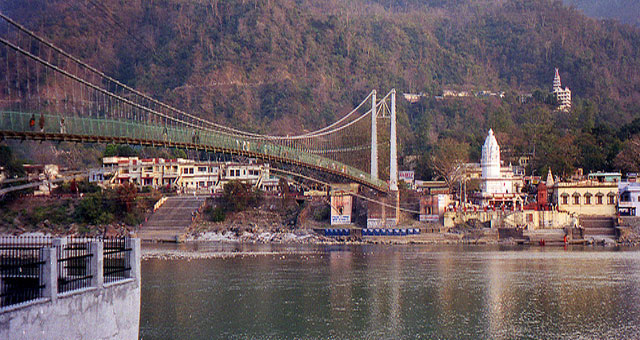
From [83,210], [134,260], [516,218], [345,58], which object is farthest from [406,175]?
[345,58]

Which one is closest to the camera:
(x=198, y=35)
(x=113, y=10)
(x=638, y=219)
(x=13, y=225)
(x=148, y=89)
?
(x=13, y=225)

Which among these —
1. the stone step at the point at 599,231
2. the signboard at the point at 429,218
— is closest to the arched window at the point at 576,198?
the stone step at the point at 599,231

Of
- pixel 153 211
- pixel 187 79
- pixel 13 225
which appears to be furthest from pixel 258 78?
pixel 13 225

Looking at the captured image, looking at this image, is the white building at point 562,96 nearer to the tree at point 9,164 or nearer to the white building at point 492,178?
the white building at point 492,178

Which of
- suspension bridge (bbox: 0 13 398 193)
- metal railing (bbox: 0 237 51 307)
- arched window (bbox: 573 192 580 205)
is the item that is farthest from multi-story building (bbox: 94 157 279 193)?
metal railing (bbox: 0 237 51 307)

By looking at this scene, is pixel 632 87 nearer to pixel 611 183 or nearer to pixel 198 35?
pixel 198 35
